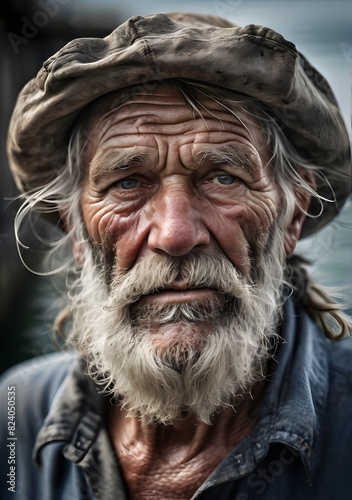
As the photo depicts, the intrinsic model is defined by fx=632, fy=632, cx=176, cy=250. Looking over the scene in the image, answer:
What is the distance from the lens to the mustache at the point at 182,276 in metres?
1.63

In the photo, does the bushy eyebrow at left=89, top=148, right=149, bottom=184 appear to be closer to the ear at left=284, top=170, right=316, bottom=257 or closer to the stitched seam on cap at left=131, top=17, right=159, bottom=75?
the stitched seam on cap at left=131, top=17, right=159, bottom=75

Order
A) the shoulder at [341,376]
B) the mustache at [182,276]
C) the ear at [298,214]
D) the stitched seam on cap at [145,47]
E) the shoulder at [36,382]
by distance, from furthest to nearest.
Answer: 1. the shoulder at [36,382]
2. the ear at [298,214]
3. the shoulder at [341,376]
4. the mustache at [182,276]
5. the stitched seam on cap at [145,47]

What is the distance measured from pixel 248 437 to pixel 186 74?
38.5 inches

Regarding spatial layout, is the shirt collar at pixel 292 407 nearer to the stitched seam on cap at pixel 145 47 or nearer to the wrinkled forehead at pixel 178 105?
the wrinkled forehead at pixel 178 105

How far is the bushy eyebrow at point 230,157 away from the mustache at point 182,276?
24 cm

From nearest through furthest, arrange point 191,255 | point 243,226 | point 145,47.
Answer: point 145,47 < point 191,255 < point 243,226

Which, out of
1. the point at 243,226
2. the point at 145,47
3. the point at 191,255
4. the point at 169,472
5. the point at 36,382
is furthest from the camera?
the point at 36,382

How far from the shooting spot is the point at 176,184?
5.39ft

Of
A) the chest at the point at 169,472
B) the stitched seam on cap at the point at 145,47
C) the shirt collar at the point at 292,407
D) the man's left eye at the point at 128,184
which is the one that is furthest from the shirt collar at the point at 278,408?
the stitched seam on cap at the point at 145,47

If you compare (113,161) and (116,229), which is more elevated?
(113,161)

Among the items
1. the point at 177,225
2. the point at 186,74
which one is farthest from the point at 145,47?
the point at 177,225

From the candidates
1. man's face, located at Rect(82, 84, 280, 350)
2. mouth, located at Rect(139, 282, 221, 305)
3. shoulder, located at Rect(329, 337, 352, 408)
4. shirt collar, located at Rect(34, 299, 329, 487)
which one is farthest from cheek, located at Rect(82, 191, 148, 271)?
shoulder, located at Rect(329, 337, 352, 408)

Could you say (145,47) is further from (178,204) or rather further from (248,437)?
(248,437)

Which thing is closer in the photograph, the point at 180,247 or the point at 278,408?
the point at 180,247
